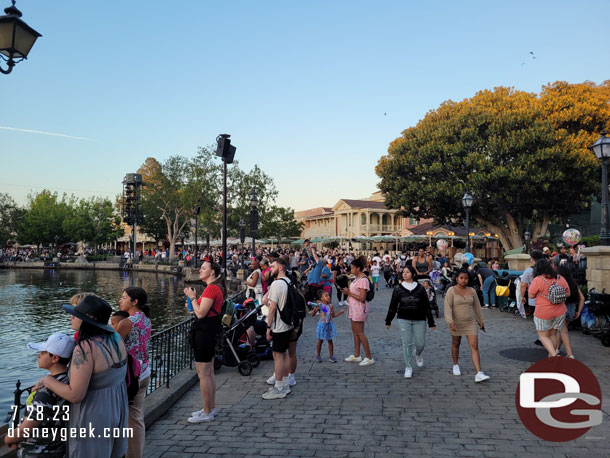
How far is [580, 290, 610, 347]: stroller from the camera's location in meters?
8.80

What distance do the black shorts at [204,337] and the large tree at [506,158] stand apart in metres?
26.5

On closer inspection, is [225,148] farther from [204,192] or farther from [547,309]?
[204,192]

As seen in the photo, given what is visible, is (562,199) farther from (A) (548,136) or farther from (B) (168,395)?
(B) (168,395)

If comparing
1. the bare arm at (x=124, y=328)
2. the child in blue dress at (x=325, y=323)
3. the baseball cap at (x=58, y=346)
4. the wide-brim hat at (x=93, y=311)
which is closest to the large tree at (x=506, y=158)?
the child in blue dress at (x=325, y=323)

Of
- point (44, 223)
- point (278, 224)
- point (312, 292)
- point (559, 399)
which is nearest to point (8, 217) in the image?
point (44, 223)

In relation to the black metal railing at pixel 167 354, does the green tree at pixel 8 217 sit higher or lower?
higher

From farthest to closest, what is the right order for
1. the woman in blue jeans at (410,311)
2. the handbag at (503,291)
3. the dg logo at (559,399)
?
1. the handbag at (503,291)
2. the woman in blue jeans at (410,311)
3. the dg logo at (559,399)

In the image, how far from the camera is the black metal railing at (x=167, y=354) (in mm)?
6254

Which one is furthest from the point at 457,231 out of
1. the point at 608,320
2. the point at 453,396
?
the point at 453,396

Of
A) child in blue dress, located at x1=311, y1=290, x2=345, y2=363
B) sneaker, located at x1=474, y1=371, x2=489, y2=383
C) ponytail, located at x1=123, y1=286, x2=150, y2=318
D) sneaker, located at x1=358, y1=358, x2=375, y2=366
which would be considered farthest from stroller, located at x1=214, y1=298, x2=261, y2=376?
sneaker, located at x1=474, y1=371, x2=489, y2=383

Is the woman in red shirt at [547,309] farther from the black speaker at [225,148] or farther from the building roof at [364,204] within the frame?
the building roof at [364,204]

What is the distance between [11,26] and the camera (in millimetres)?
5484

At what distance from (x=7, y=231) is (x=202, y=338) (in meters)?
78.6

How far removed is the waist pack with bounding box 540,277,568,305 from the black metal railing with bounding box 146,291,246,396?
5466 millimetres
